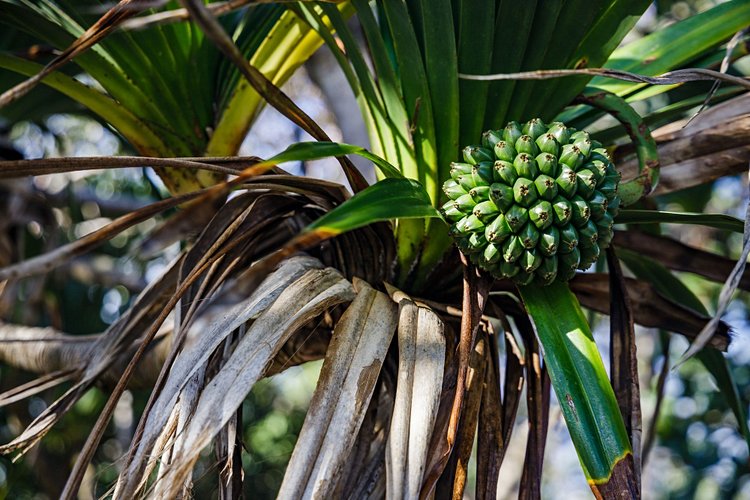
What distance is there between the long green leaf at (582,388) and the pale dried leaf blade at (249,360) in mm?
265

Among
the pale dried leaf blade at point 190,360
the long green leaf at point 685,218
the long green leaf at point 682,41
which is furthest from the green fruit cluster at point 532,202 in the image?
the long green leaf at point 682,41

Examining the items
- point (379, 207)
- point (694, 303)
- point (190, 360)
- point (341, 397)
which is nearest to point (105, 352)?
point (190, 360)

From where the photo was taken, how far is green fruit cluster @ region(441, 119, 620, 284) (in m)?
0.87

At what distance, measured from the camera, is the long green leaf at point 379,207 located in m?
0.69

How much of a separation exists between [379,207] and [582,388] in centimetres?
34

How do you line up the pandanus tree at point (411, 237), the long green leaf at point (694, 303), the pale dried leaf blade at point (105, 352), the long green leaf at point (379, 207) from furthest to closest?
the long green leaf at point (694, 303) → the pale dried leaf blade at point (105, 352) → the pandanus tree at point (411, 237) → the long green leaf at point (379, 207)

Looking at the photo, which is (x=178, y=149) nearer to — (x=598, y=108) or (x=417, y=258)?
(x=417, y=258)

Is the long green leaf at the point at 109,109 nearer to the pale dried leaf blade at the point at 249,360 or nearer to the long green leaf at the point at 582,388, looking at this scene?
the pale dried leaf blade at the point at 249,360

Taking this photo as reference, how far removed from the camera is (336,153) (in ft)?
2.73

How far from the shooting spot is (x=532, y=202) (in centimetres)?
87

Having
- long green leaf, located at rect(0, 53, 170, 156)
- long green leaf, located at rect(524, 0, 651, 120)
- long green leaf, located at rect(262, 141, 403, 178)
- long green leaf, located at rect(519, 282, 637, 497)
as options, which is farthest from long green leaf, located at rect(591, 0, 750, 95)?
long green leaf, located at rect(0, 53, 170, 156)

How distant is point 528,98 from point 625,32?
18cm

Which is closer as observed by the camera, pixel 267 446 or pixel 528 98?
pixel 528 98

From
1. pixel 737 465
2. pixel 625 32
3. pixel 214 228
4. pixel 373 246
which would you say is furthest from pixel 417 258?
pixel 737 465
